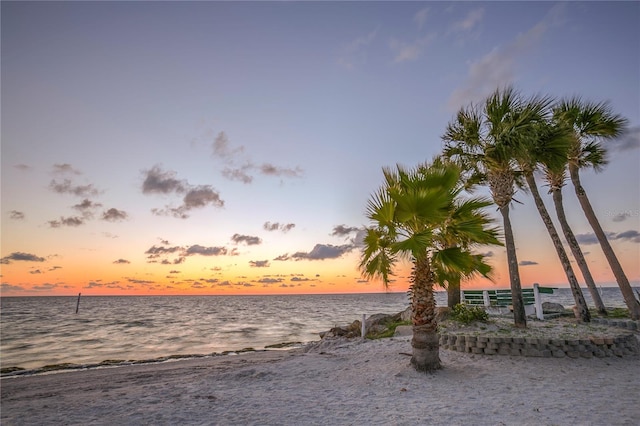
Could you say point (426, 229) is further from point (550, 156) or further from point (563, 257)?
point (563, 257)

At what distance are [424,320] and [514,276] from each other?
585cm

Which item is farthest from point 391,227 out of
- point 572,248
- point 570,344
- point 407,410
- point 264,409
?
point 572,248

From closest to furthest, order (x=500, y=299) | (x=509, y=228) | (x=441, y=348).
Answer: (x=441, y=348) → (x=509, y=228) → (x=500, y=299)

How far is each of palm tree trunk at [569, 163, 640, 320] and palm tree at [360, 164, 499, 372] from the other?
11.1 metres

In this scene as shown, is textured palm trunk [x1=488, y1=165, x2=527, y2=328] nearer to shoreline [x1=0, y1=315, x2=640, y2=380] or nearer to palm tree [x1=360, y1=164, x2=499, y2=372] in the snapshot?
shoreline [x1=0, y1=315, x2=640, y2=380]

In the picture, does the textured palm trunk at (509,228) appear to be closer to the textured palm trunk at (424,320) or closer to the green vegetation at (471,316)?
the green vegetation at (471,316)

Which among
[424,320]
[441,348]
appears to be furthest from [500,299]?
[424,320]

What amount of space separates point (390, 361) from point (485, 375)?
112 inches

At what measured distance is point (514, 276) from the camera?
12219 millimetres

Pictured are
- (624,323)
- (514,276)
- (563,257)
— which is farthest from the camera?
(563,257)

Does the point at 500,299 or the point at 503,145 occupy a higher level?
the point at 503,145

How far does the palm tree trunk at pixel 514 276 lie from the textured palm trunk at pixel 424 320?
5.29m

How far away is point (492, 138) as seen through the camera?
497 inches

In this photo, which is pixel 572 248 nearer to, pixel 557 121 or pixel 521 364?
pixel 557 121
